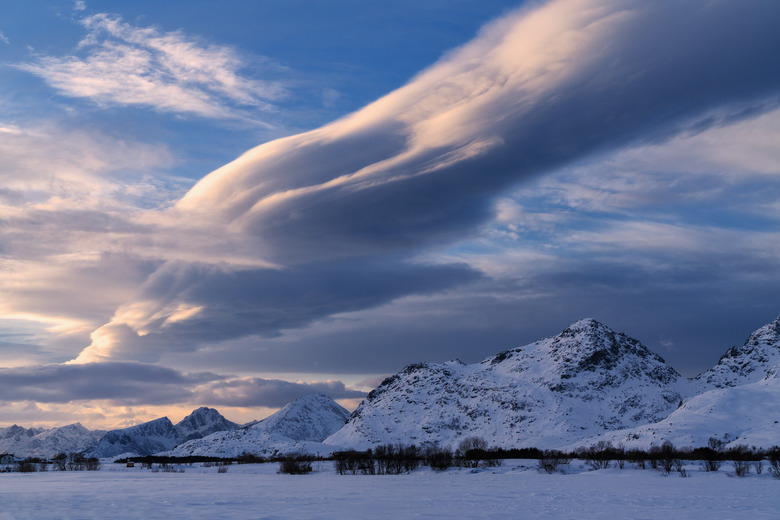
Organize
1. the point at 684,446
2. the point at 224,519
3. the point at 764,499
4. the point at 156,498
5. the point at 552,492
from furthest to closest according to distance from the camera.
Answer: the point at 684,446 < the point at 552,492 < the point at 156,498 < the point at 764,499 < the point at 224,519

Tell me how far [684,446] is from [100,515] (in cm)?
19073

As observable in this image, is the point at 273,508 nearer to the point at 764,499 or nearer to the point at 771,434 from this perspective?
the point at 764,499

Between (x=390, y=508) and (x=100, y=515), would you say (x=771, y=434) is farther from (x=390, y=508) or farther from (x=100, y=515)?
(x=100, y=515)

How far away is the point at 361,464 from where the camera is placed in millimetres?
146125

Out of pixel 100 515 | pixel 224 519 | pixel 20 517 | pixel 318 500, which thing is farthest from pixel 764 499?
pixel 20 517

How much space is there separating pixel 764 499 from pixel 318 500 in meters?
38.8

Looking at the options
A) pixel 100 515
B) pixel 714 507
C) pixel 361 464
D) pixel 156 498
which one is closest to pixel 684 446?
pixel 361 464

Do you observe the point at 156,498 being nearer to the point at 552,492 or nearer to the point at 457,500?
the point at 457,500

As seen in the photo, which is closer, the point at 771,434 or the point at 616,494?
the point at 616,494

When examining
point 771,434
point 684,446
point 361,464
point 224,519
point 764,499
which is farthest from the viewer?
point 684,446

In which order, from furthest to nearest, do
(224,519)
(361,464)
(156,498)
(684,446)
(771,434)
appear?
1. (684,446)
2. (771,434)
3. (361,464)
4. (156,498)
5. (224,519)

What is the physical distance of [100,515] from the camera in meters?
44.0

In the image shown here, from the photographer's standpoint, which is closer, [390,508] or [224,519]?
[224,519]

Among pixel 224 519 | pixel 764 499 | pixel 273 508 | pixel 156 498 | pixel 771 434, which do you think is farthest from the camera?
pixel 771 434
